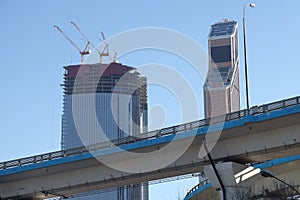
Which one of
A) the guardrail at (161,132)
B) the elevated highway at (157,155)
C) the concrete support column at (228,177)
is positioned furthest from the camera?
the concrete support column at (228,177)

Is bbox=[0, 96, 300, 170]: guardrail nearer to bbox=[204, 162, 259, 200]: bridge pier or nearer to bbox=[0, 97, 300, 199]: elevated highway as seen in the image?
bbox=[0, 97, 300, 199]: elevated highway

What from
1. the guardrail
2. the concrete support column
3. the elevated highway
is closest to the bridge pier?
the concrete support column

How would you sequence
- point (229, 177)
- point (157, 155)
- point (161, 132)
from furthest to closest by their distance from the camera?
point (157, 155)
point (161, 132)
point (229, 177)

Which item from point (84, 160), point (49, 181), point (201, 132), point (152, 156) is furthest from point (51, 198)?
point (201, 132)

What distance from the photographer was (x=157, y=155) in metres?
50.0

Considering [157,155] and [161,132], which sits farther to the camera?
[157,155]

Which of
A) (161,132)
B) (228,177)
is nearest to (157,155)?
(161,132)

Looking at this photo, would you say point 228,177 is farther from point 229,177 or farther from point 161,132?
point 161,132

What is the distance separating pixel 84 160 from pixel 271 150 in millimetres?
16387

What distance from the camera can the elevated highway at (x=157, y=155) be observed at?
1740 inches

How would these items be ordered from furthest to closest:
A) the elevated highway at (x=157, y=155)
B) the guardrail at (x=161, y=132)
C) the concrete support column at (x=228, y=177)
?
the concrete support column at (x=228, y=177) < the elevated highway at (x=157, y=155) < the guardrail at (x=161, y=132)

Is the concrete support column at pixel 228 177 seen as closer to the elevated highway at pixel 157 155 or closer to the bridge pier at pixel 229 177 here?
the bridge pier at pixel 229 177

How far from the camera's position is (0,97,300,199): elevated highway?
44188mm

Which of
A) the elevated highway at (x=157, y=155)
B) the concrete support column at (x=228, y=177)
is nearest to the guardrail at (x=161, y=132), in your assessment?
the elevated highway at (x=157, y=155)
